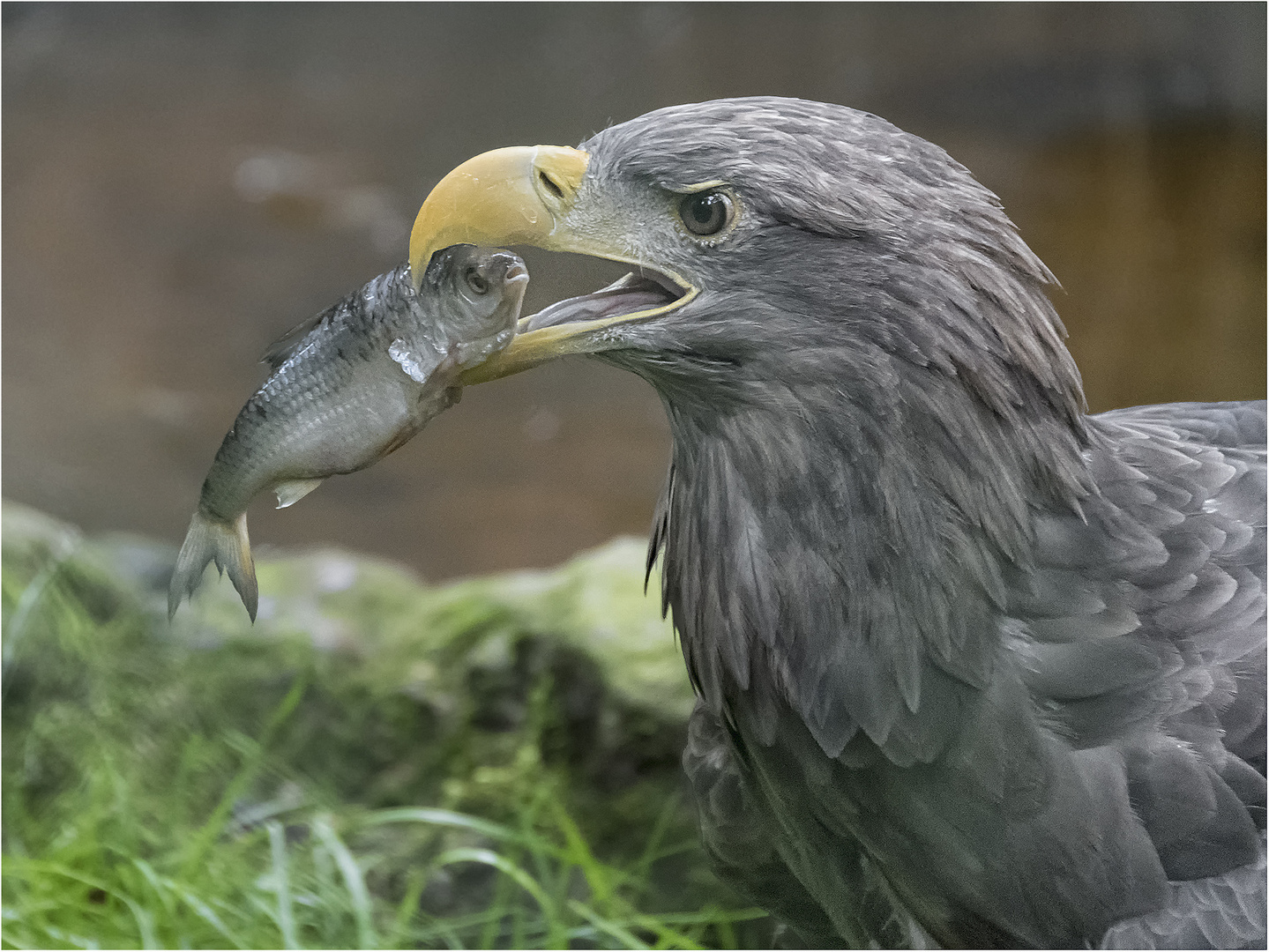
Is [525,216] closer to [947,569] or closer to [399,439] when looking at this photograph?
[399,439]

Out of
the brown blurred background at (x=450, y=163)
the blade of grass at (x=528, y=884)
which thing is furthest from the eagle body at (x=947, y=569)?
the brown blurred background at (x=450, y=163)

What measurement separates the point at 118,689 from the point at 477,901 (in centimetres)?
131

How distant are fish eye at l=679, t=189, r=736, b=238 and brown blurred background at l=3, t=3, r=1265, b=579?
2.25 metres

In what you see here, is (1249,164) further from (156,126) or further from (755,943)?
(156,126)

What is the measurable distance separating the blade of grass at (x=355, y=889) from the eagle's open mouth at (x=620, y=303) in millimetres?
1836

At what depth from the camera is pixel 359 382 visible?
1645 mm

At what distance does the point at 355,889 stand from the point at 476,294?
1826 millimetres

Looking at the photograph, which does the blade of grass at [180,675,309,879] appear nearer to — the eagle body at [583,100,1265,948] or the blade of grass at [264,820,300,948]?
the blade of grass at [264,820,300,948]

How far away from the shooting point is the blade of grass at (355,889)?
2826mm

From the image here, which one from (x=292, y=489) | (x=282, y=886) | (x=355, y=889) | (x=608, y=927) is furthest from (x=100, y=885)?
(x=292, y=489)

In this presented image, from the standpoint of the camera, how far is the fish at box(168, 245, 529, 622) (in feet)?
5.07

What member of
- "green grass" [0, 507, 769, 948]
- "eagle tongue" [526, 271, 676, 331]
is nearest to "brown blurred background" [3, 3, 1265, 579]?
"green grass" [0, 507, 769, 948]

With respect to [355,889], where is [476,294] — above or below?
above

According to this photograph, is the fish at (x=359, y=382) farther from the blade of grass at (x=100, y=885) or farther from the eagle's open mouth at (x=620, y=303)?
the blade of grass at (x=100, y=885)
